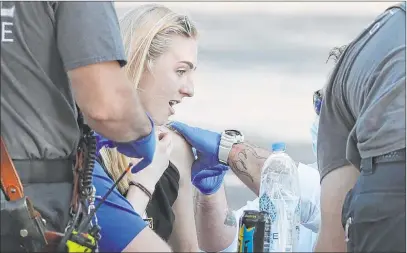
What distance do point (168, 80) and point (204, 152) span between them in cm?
29

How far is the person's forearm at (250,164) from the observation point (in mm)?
3096

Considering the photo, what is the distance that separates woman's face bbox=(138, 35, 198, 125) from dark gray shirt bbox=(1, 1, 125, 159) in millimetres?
1012

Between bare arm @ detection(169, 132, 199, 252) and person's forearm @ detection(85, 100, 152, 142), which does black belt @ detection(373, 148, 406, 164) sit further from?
bare arm @ detection(169, 132, 199, 252)

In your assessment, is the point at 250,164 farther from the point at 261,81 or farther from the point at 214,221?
the point at 261,81

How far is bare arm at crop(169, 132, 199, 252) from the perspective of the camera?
3018 millimetres

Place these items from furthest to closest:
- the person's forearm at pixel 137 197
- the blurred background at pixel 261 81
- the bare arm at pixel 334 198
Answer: the blurred background at pixel 261 81, the person's forearm at pixel 137 197, the bare arm at pixel 334 198

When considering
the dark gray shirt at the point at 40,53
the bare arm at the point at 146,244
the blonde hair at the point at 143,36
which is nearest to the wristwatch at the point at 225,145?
the blonde hair at the point at 143,36

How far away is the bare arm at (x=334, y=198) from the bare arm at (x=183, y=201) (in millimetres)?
643

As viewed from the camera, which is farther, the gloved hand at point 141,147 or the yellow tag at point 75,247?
the gloved hand at point 141,147

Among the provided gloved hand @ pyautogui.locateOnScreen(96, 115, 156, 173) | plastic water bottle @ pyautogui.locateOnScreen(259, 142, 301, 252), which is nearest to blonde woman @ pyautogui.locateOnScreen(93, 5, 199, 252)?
plastic water bottle @ pyautogui.locateOnScreen(259, 142, 301, 252)

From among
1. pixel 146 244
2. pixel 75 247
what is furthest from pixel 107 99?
pixel 146 244

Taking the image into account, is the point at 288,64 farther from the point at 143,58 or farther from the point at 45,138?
the point at 45,138

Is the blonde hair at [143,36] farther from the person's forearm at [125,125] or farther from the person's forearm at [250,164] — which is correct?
the person's forearm at [125,125]

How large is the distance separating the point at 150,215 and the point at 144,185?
0.36 metres
